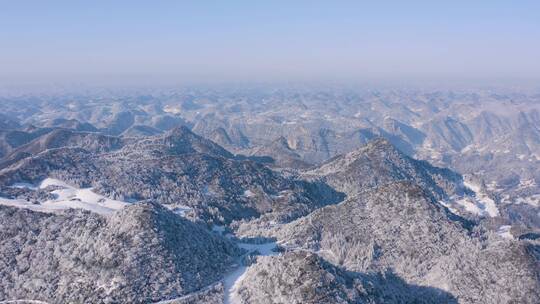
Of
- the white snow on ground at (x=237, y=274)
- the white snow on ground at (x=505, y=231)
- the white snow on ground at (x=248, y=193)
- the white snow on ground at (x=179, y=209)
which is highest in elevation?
the white snow on ground at (x=237, y=274)

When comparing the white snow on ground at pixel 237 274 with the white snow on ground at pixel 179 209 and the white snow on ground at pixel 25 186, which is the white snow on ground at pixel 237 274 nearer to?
the white snow on ground at pixel 179 209

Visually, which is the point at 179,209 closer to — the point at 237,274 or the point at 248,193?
the point at 248,193

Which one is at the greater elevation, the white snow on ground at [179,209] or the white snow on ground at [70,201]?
the white snow on ground at [70,201]

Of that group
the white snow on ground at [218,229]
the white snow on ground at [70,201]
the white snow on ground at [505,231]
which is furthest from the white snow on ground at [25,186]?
the white snow on ground at [505,231]

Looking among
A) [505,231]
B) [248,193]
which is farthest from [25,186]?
[505,231]

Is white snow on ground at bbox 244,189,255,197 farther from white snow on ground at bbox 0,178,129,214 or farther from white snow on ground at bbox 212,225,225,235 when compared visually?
white snow on ground at bbox 0,178,129,214

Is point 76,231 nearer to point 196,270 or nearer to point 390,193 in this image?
point 196,270

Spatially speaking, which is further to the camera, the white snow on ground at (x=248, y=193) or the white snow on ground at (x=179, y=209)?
the white snow on ground at (x=248, y=193)
